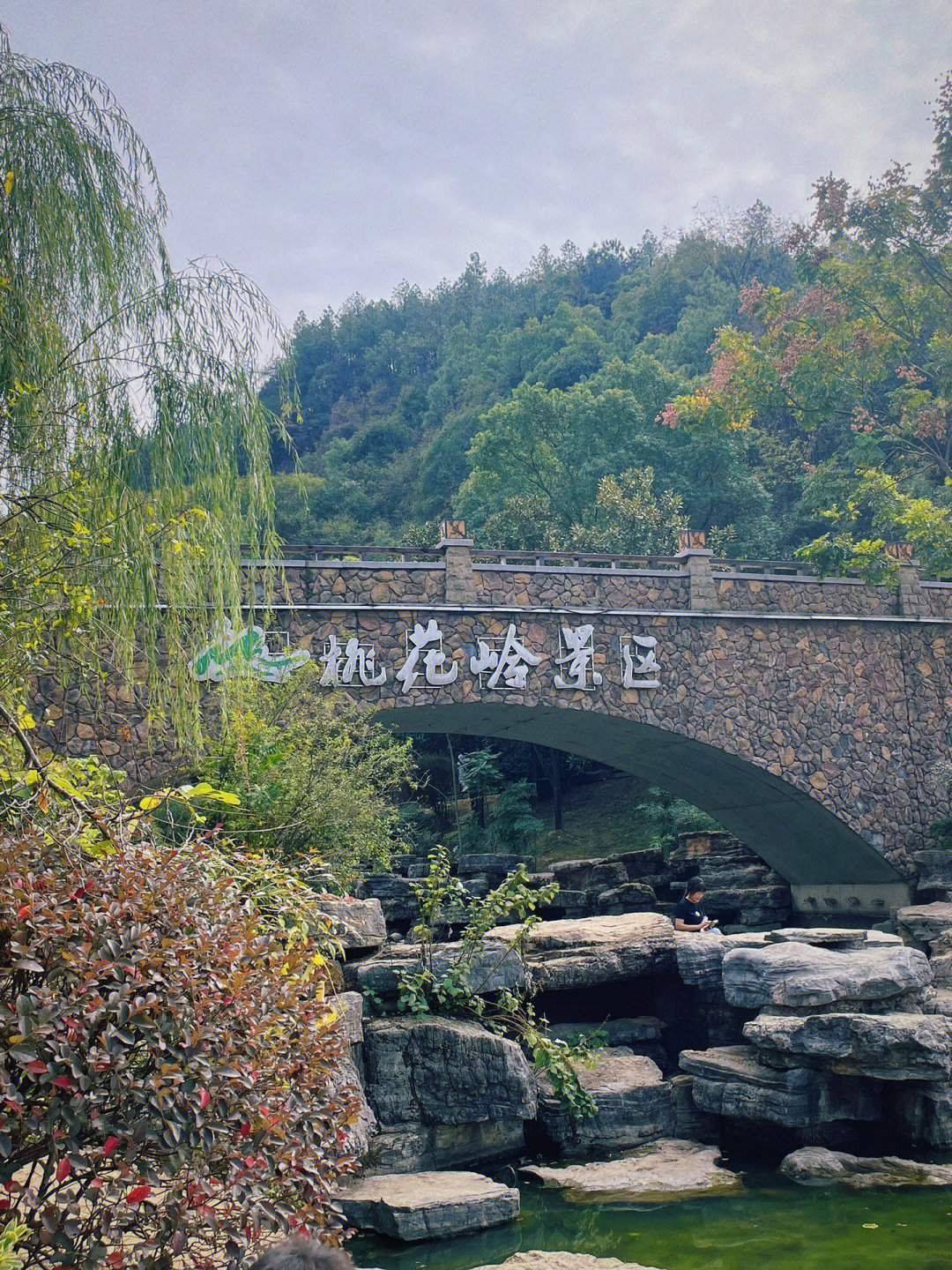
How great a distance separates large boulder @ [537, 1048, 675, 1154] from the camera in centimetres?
736

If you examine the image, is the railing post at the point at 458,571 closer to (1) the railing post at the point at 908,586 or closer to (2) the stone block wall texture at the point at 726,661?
(2) the stone block wall texture at the point at 726,661

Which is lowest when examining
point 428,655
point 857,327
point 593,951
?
point 593,951

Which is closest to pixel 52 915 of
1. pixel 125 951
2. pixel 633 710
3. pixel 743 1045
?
pixel 125 951

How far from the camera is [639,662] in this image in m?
12.6

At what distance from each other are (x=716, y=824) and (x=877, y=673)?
238 inches

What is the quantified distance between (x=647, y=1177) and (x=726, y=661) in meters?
7.38

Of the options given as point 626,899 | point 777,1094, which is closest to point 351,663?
point 626,899

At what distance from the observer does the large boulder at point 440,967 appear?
7398mm

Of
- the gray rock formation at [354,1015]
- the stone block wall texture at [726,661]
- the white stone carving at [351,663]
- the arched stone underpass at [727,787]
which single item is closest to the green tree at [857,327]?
the stone block wall texture at [726,661]

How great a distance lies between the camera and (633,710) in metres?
12.6

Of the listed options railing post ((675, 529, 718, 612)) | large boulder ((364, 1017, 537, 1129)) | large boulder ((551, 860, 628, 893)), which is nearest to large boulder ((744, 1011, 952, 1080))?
large boulder ((364, 1017, 537, 1129))

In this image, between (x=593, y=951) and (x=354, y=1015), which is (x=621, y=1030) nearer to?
(x=593, y=951)

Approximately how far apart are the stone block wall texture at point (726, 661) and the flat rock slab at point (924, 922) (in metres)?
1.72

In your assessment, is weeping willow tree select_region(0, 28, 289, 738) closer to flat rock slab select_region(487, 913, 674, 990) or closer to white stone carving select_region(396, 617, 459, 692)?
flat rock slab select_region(487, 913, 674, 990)
